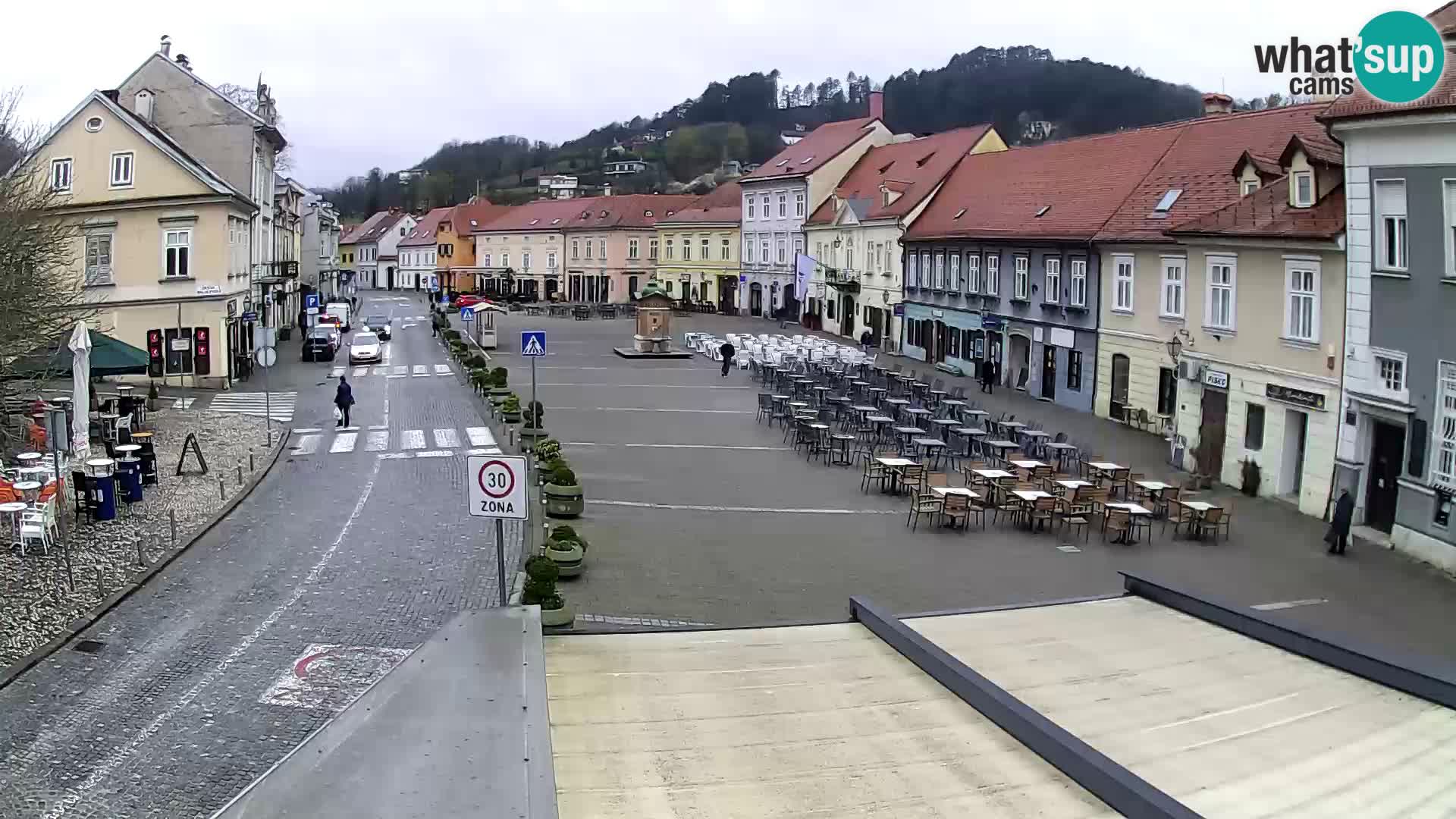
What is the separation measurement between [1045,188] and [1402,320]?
24.1 meters

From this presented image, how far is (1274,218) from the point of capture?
24.5 m

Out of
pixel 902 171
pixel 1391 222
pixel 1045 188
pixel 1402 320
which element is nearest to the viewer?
pixel 1402 320

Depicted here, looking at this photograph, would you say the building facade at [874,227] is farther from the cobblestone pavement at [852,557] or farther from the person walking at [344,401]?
the person walking at [344,401]

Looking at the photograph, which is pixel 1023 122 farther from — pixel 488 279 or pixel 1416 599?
pixel 1416 599

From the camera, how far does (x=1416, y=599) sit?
57.3 feet

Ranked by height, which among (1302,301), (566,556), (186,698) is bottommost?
(186,698)

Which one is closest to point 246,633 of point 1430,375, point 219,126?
point 1430,375

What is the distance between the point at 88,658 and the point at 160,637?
871mm

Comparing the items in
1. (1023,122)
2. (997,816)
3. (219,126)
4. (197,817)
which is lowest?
(197,817)

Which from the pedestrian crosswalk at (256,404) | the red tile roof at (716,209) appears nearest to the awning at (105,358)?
the pedestrian crosswalk at (256,404)

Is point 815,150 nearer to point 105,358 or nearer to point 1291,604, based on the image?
point 105,358

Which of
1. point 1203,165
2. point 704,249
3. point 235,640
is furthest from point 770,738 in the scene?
point 704,249

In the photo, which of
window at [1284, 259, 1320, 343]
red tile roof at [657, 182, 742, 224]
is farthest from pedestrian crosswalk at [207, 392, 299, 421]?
red tile roof at [657, 182, 742, 224]

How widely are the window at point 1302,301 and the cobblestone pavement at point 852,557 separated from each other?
3.38 m
